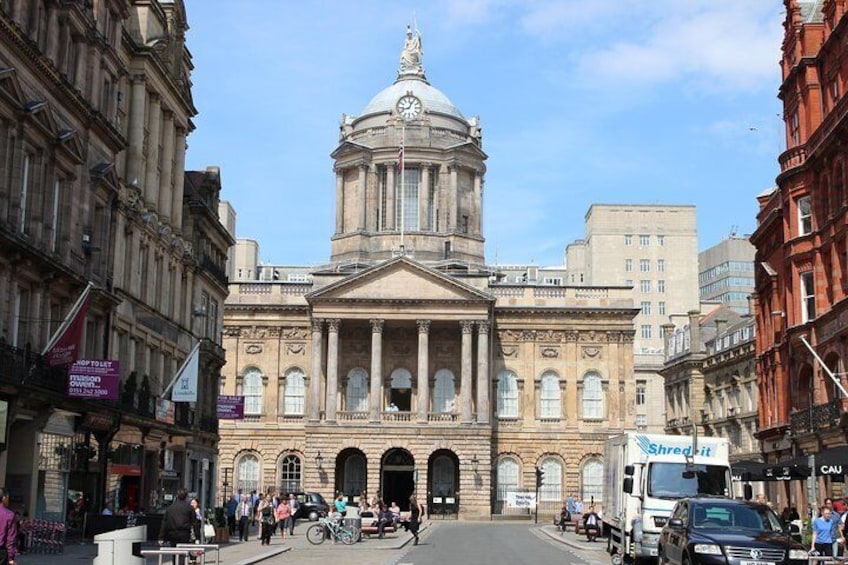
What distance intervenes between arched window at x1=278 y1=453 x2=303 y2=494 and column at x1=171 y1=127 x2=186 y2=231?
32069 mm

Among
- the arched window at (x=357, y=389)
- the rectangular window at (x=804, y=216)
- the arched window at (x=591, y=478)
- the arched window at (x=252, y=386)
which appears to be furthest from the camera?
the arched window at (x=252, y=386)

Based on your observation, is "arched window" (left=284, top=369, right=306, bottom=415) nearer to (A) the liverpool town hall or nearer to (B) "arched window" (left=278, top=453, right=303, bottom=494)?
(A) the liverpool town hall

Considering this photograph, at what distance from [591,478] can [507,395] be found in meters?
7.34

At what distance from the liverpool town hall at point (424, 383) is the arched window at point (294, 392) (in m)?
0.09

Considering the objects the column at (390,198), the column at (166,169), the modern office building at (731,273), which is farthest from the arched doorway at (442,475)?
the modern office building at (731,273)

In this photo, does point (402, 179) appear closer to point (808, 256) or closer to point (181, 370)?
point (808, 256)

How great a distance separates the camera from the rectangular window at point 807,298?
42.2m

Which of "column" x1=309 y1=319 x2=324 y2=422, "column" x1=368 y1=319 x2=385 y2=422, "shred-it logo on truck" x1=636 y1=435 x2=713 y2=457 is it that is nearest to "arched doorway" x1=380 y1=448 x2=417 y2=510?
"column" x1=368 y1=319 x2=385 y2=422

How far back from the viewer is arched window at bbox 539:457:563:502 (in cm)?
7356

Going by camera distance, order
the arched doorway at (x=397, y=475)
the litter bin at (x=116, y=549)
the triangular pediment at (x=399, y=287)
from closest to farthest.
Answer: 1. the litter bin at (x=116, y=549)
2. the triangular pediment at (x=399, y=287)
3. the arched doorway at (x=397, y=475)

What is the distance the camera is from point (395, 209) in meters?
82.8

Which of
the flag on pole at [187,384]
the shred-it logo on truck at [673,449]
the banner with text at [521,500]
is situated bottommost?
the banner with text at [521,500]

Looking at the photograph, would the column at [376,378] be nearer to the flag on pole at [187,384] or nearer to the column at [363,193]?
the column at [363,193]

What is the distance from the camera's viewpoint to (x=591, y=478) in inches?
2921
